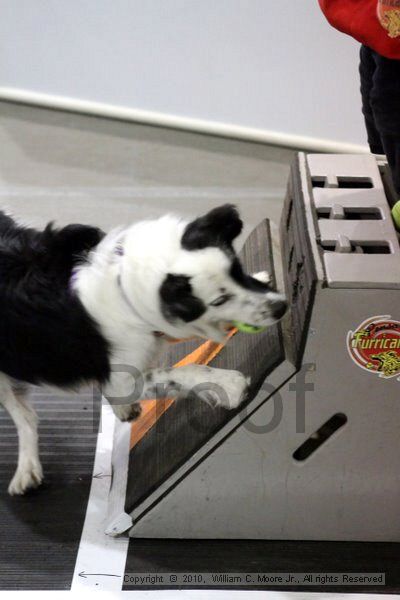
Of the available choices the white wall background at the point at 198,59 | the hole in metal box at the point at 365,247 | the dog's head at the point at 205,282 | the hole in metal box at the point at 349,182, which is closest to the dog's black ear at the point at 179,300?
the dog's head at the point at 205,282

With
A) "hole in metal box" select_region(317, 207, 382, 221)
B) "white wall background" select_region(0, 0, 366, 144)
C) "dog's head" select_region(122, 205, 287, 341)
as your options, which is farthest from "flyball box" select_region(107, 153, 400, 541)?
"white wall background" select_region(0, 0, 366, 144)

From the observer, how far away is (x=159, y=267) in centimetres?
137

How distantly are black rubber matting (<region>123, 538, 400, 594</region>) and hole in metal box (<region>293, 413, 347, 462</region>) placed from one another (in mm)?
268

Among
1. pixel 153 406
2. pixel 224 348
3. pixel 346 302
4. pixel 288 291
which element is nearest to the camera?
pixel 346 302

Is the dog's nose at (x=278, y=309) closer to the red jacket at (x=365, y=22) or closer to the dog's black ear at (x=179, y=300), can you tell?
the dog's black ear at (x=179, y=300)

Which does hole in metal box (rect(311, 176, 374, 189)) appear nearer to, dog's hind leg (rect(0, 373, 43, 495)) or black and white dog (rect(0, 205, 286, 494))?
black and white dog (rect(0, 205, 286, 494))

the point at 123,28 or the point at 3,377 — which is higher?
the point at 123,28

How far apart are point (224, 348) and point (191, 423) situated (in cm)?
21

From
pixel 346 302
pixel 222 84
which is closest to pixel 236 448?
pixel 346 302

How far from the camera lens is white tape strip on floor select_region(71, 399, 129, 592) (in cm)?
162

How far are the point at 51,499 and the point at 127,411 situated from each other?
30 cm

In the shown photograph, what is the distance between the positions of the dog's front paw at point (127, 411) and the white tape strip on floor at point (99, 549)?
5.8 inches

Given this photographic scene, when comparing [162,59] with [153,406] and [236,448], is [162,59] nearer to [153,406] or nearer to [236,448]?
[153,406]

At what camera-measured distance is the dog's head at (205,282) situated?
1.36m
